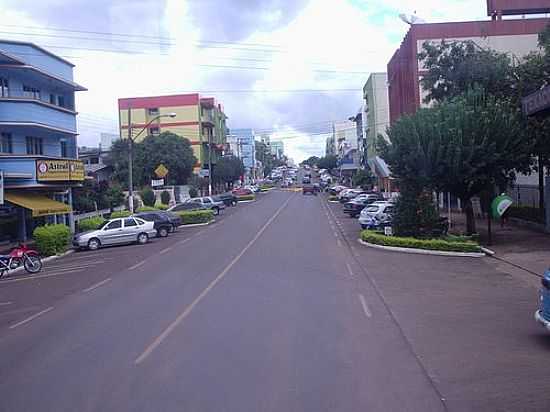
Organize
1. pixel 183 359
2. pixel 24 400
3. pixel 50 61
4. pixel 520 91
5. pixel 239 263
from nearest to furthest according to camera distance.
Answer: pixel 24 400, pixel 183 359, pixel 239 263, pixel 520 91, pixel 50 61

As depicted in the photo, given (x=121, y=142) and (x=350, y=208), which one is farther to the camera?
(x=121, y=142)

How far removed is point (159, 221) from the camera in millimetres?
40938

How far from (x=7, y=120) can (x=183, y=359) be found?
29.2 metres

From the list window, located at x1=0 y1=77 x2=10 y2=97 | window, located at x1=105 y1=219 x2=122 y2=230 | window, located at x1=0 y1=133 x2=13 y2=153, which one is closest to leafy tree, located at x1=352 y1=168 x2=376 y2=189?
window, located at x1=105 y1=219 x2=122 y2=230

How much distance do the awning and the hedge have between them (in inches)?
637

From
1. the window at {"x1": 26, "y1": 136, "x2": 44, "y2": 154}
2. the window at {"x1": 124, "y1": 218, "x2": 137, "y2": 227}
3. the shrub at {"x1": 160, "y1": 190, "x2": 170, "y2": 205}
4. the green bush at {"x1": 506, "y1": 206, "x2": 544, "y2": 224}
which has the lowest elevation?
the green bush at {"x1": 506, "y1": 206, "x2": 544, "y2": 224}

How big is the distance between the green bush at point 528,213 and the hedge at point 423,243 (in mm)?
8630

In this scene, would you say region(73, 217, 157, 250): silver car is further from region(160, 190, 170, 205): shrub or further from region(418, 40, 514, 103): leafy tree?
region(160, 190, 170, 205): shrub

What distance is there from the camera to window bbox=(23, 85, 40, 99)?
38531 mm

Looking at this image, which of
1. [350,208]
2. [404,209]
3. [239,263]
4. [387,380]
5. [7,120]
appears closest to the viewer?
[387,380]

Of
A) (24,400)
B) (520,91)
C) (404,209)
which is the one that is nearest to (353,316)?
(24,400)

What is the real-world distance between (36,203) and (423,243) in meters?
20.2

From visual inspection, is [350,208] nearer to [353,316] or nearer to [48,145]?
[48,145]

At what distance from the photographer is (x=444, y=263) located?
23.7 m
